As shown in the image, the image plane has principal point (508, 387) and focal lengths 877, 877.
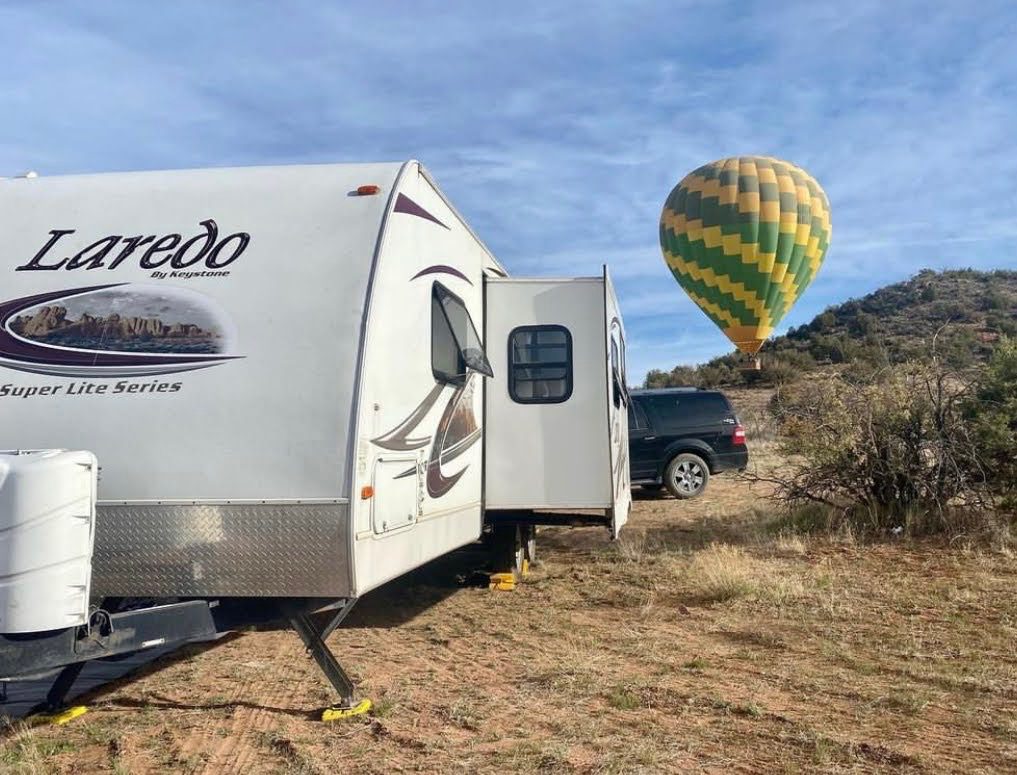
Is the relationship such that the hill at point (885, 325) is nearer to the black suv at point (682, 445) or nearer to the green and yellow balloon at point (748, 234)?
the green and yellow balloon at point (748, 234)

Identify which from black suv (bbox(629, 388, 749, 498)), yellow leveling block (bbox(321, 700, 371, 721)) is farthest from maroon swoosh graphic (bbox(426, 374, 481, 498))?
black suv (bbox(629, 388, 749, 498))

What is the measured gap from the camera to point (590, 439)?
7.19 m

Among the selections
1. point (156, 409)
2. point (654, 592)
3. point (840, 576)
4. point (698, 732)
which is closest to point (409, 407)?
point (156, 409)

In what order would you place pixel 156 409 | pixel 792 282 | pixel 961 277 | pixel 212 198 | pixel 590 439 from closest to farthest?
1. pixel 156 409
2. pixel 212 198
3. pixel 590 439
4. pixel 792 282
5. pixel 961 277

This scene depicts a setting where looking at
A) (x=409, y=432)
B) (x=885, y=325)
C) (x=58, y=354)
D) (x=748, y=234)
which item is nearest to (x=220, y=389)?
(x=58, y=354)

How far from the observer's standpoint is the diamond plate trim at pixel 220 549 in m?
4.14

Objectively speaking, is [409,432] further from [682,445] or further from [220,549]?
[682,445]

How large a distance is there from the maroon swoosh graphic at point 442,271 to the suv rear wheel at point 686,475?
329 inches

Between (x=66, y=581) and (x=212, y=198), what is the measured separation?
233 centimetres

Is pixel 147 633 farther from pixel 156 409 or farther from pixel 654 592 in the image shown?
pixel 654 592

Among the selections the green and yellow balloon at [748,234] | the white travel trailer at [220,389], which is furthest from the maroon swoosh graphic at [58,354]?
the green and yellow balloon at [748,234]

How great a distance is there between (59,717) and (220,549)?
63.0 inches

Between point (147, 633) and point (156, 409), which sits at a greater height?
point (156, 409)

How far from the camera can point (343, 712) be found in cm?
469
